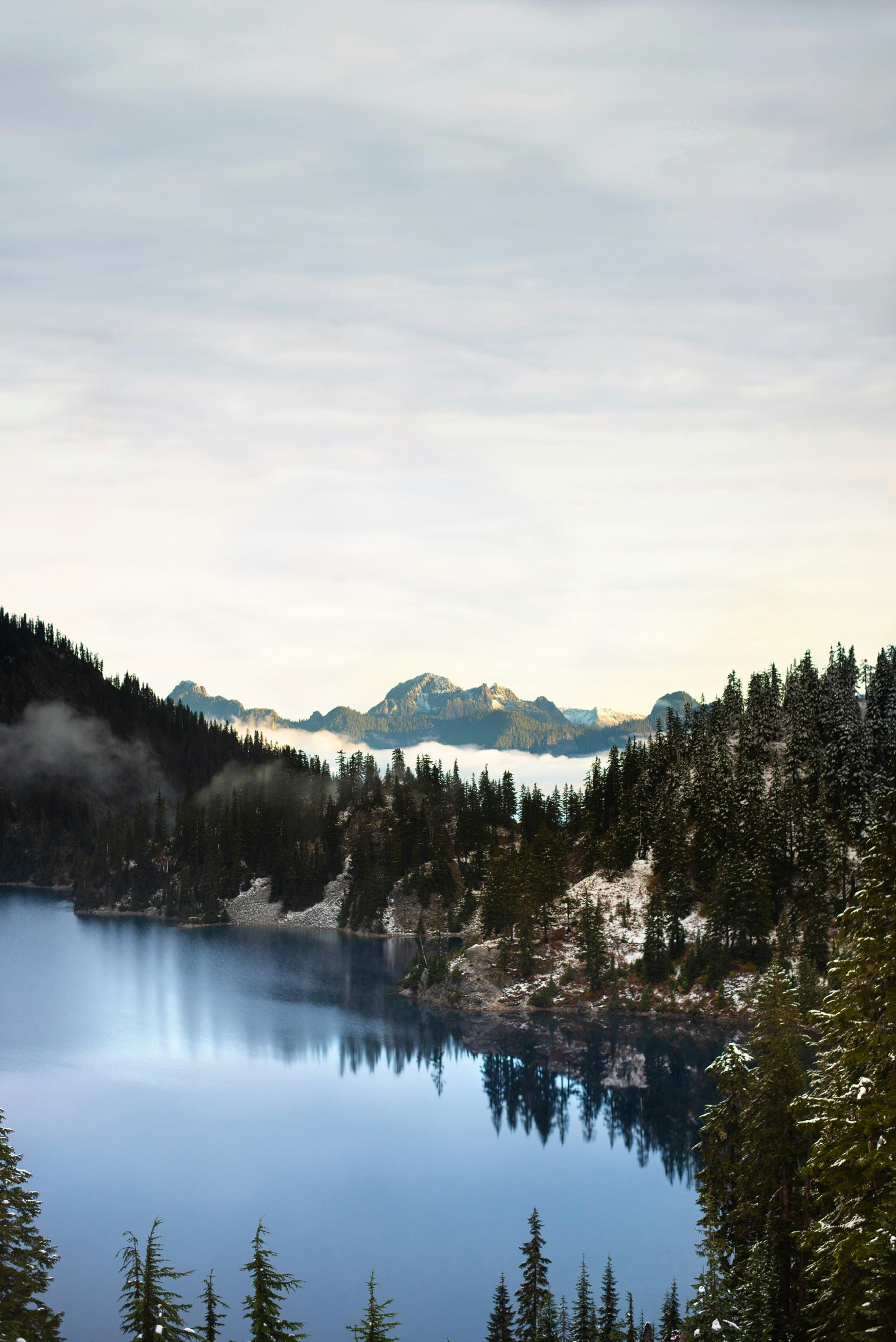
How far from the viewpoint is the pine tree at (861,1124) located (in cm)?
2503

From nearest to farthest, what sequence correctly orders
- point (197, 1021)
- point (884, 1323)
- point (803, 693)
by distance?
1. point (884, 1323)
2. point (197, 1021)
3. point (803, 693)

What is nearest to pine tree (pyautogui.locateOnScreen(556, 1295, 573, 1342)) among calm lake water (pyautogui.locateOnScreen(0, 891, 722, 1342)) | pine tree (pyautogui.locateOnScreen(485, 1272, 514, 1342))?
pine tree (pyautogui.locateOnScreen(485, 1272, 514, 1342))

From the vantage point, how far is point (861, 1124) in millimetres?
27250

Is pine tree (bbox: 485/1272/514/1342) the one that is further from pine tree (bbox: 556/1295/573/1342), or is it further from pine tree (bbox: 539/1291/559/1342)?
pine tree (bbox: 556/1295/573/1342)

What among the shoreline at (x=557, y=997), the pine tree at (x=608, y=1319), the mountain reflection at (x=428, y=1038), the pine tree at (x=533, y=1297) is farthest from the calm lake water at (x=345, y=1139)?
the pine tree at (x=533, y=1297)

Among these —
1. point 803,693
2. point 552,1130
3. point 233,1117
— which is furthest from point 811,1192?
point 803,693

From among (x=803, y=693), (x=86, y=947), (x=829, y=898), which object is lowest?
(x=86, y=947)

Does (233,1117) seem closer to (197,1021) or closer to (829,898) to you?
(197,1021)

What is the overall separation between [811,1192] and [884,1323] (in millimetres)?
11368

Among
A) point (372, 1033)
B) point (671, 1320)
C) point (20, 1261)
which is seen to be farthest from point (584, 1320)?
point (372, 1033)

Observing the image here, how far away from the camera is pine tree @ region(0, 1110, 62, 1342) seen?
3105 cm

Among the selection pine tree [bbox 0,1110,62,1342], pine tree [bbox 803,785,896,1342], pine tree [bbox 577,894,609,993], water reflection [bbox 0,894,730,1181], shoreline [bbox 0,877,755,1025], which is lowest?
water reflection [bbox 0,894,730,1181]

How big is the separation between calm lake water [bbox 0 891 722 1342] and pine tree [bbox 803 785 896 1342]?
37.0m

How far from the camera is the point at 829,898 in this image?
4988 inches
